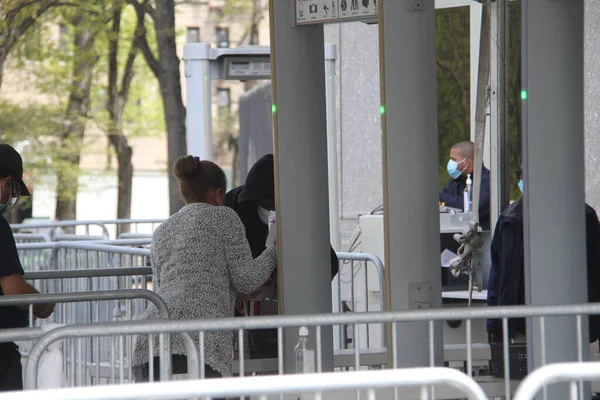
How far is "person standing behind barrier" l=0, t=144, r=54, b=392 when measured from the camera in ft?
17.4

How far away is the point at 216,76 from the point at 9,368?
7.07 metres

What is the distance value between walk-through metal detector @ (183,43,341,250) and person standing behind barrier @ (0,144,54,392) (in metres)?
6.08

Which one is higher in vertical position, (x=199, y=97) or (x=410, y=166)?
(x=199, y=97)

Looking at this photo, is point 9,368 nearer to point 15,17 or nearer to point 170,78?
point 170,78

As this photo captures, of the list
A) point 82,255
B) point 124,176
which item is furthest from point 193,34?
point 82,255

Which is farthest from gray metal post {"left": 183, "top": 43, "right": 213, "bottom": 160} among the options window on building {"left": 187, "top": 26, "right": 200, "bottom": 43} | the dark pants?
window on building {"left": 187, "top": 26, "right": 200, "bottom": 43}

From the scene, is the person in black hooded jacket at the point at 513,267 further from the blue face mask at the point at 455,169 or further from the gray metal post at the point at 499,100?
the blue face mask at the point at 455,169

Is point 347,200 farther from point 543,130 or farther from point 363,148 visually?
point 543,130

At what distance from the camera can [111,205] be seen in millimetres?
41750

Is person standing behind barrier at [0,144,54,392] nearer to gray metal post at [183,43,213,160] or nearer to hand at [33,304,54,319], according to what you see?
hand at [33,304,54,319]

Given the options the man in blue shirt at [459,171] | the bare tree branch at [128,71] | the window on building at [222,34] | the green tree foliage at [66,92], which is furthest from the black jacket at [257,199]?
the window on building at [222,34]

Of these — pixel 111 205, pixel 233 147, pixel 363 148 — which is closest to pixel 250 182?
pixel 363 148

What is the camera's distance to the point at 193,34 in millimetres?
46188

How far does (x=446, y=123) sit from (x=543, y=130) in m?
10.5
